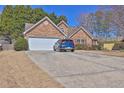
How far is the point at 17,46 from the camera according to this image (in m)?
34.8

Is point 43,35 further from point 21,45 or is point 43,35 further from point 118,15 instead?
point 118,15

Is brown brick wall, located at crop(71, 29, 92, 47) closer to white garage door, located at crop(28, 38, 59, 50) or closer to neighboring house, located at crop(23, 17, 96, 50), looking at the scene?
neighboring house, located at crop(23, 17, 96, 50)

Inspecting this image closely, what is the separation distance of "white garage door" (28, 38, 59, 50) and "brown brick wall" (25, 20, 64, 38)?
2.54ft

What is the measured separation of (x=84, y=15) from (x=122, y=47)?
22.8 metres

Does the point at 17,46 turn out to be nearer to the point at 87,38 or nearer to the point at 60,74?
the point at 87,38

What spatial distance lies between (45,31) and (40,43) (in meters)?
2.28

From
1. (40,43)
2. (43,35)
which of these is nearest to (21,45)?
(40,43)

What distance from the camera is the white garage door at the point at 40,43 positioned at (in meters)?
36.2

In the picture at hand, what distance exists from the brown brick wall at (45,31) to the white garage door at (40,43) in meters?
0.77

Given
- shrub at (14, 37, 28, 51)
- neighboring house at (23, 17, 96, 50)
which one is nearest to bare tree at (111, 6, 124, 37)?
neighboring house at (23, 17, 96, 50)

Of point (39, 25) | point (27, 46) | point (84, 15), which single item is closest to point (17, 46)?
point (27, 46)

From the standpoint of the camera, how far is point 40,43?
36.7 meters
